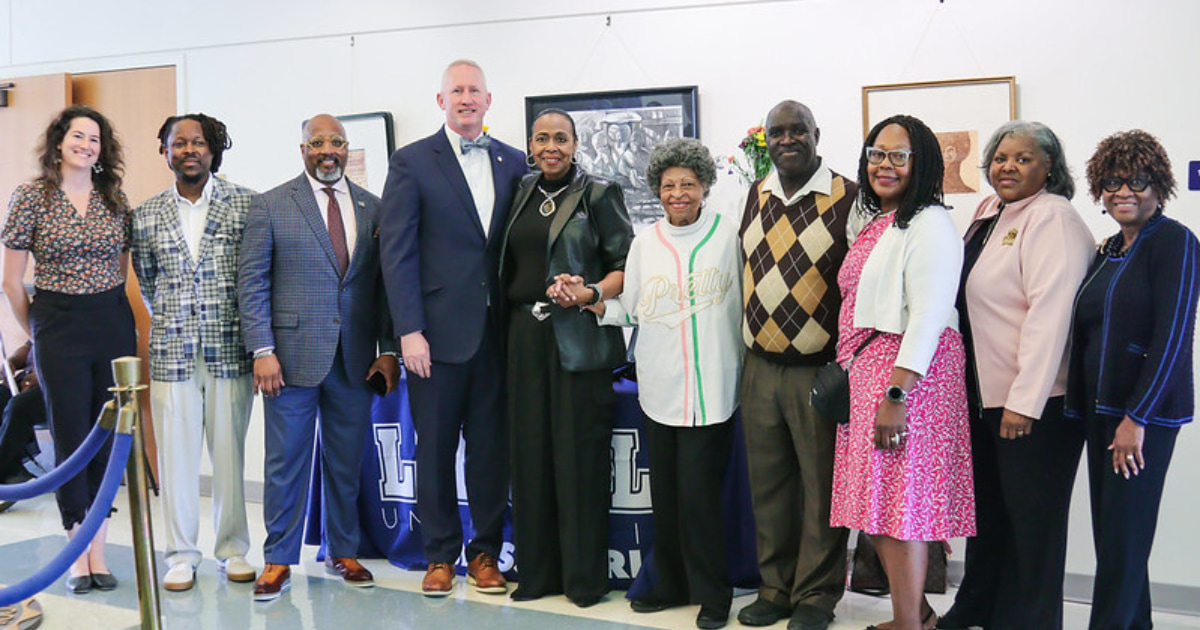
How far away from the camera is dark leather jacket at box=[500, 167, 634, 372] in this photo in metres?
3.43

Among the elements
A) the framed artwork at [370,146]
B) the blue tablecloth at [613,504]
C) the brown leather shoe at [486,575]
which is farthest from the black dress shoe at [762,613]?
the framed artwork at [370,146]

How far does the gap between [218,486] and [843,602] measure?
236 cm

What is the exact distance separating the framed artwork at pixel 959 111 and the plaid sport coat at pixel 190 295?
2.73 metres

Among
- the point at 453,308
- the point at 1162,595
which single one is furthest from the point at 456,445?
the point at 1162,595

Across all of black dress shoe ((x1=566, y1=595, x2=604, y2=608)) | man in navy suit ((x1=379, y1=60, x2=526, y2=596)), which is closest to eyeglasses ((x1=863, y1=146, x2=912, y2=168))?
man in navy suit ((x1=379, y1=60, x2=526, y2=596))

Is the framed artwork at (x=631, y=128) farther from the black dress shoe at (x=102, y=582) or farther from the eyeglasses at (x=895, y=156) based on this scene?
the black dress shoe at (x=102, y=582)

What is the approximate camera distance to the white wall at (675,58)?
399 centimetres

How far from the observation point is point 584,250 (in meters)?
3.49

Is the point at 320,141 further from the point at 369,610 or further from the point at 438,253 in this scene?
the point at 369,610

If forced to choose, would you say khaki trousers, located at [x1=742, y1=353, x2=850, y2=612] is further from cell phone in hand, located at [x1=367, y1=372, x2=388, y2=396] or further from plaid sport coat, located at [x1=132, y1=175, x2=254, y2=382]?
plaid sport coat, located at [x1=132, y1=175, x2=254, y2=382]

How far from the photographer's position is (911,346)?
2.75 meters

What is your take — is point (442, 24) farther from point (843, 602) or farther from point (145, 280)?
point (843, 602)

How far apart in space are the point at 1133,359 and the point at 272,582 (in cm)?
294

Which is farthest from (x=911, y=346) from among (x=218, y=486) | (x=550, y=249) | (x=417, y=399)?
(x=218, y=486)
